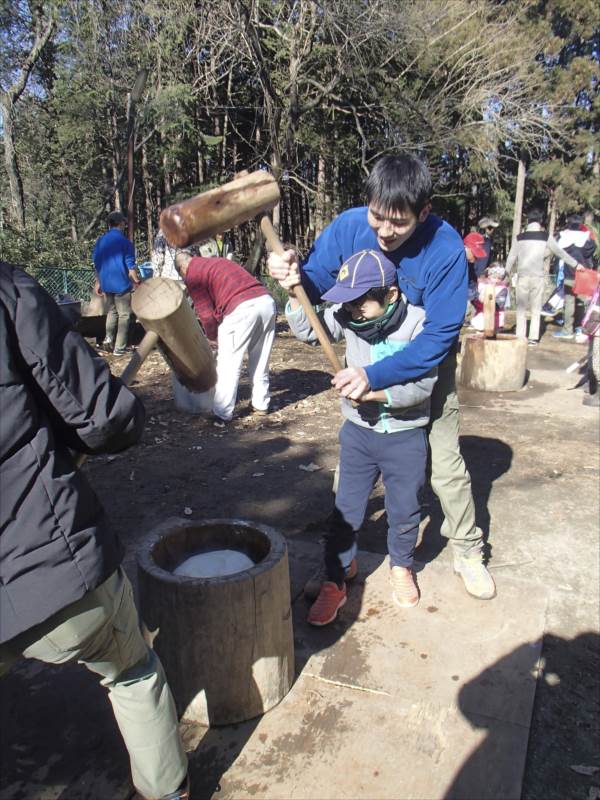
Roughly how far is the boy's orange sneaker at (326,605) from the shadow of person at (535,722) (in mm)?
643

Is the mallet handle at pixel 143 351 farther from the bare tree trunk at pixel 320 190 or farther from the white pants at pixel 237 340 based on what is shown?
the bare tree trunk at pixel 320 190

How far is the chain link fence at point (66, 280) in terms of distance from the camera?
12.2 m

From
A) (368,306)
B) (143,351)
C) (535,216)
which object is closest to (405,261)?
(368,306)

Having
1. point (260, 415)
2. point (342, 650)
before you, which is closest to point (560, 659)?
point (342, 650)

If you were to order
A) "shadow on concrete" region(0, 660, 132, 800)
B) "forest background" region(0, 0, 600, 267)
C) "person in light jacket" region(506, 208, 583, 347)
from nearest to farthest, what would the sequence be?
"shadow on concrete" region(0, 660, 132, 800), "person in light jacket" region(506, 208, 583, 347), "forest background" region(0, 0, 600, 267)

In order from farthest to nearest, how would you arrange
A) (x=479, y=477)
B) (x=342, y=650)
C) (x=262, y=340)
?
A: (x=262, y=340) < (x=479, y=477) < (x=342, y=650)

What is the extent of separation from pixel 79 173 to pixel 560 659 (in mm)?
15798

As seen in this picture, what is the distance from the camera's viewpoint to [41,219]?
51.1 feet

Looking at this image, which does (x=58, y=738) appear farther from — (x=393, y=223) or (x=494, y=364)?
(x=494, y=364)

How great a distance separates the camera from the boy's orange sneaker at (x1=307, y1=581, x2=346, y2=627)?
292cm

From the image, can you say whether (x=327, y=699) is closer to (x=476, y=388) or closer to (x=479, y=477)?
(x=479, y=477)

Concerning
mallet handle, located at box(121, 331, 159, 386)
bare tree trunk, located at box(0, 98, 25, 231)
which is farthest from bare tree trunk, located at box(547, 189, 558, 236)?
mallet handle, located at box(121, 331, 159, 386)

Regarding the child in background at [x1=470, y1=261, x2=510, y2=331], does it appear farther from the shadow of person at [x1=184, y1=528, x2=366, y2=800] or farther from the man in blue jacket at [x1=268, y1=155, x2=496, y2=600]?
the man in blue jacket at [x1=268, y1=155, x2=496, y2=600]

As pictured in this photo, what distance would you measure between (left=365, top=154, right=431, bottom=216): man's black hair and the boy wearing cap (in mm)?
209
